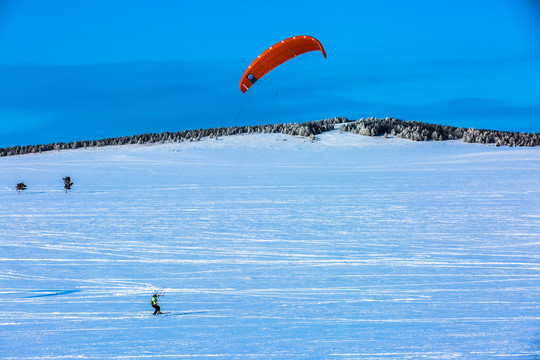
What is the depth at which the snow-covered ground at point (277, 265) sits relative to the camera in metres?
9.70

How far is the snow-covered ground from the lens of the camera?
31.8 feet

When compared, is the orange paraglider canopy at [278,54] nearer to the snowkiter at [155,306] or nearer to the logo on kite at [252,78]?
the logo on kite at [252,78]

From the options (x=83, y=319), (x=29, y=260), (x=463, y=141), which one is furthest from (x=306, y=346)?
(x=463, y=141)

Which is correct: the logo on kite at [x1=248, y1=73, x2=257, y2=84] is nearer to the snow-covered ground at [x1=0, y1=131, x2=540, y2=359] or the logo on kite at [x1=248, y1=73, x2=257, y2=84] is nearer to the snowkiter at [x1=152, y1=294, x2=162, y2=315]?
the snow-covered ground at [x1=0, y1=131, x2=540, y2=359]

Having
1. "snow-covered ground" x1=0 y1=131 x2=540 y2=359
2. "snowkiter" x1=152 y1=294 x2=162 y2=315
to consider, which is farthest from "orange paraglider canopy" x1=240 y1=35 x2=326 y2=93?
"snowkiter" x1=152 y1=294 x2=162 y2=315

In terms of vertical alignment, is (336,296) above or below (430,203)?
below

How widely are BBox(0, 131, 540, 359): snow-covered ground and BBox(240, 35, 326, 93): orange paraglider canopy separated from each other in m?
5.08

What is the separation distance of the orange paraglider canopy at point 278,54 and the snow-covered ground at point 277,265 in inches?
200

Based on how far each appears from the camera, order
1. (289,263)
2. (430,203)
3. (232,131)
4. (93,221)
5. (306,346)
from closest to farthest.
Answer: (306,346)
(289,263)
(93,221)
(430,203)
(232,131)

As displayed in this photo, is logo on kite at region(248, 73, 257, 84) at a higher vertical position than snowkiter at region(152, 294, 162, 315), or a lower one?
higher

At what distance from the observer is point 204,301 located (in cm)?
1170

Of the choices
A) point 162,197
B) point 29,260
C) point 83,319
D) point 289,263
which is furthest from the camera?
point 162,197

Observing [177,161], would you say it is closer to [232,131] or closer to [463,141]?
[232,131]

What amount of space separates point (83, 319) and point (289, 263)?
537cm
